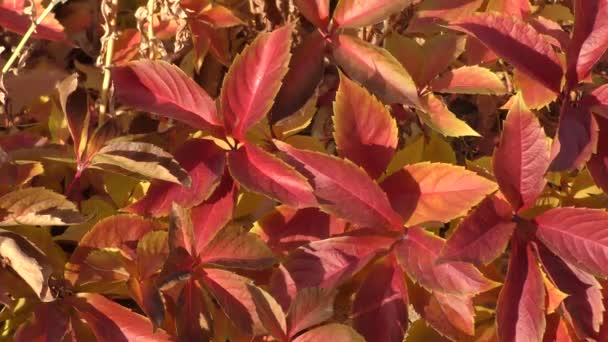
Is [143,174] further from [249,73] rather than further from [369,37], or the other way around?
[369,37]

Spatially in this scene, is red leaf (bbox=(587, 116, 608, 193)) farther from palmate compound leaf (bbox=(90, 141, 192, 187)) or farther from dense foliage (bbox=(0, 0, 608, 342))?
palmate compound leaf (bbox=(90, 141, 192, 187))

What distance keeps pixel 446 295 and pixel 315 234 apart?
150 mm

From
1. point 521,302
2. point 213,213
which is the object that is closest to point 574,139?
point 521,302

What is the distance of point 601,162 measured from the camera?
0.83m

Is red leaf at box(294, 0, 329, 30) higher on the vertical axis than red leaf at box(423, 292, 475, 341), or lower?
higher

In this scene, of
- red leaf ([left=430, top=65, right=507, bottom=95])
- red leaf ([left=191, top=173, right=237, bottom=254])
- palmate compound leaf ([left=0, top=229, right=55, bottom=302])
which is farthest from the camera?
red leaf ([left=430, top=65, right=507, bottom=95])

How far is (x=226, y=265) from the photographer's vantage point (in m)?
0.76

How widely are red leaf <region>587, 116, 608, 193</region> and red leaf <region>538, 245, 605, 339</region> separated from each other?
0.10 m

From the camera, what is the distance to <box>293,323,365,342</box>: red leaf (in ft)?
2.40

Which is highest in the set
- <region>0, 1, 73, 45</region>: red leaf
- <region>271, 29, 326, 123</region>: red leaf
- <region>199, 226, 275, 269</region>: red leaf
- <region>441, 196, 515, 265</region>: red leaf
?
<region>0, 1, 73, 45</region>: red leaf

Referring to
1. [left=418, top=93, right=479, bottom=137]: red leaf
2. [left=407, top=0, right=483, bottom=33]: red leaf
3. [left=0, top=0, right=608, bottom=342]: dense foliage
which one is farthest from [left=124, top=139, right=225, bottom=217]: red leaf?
[left=407, top=0, right=483, bottom=33]: red leaf

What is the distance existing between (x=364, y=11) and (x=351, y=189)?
0.23 metres

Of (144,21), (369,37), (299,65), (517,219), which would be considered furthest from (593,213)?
(144,21)

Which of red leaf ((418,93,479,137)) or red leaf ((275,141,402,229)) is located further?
red leaf ((418,93,479,137))
